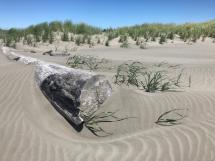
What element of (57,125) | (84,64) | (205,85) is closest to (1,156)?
(57,125)

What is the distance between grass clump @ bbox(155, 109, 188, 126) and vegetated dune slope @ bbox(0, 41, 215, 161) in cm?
10

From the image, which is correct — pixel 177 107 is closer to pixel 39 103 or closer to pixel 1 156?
pixel 39 103

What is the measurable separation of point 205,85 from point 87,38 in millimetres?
12899

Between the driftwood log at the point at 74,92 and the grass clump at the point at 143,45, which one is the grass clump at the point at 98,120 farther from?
the grass clump at the point at 143,45

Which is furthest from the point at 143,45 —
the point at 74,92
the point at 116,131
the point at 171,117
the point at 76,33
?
the point at 116,131

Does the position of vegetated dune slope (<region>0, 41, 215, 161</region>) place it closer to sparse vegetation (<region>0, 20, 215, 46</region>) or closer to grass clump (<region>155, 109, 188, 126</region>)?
grass clump (<region>155, 109, 188, 126</region>)

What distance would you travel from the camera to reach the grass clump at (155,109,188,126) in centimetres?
592

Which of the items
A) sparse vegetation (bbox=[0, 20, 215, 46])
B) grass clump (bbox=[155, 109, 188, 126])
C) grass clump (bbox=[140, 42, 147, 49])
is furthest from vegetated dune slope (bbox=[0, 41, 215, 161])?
sparse vegetation (bbox=[0, 20, 215, 46])

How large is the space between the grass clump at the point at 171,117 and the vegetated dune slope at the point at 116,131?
95 mm

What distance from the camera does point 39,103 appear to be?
643 centimetres

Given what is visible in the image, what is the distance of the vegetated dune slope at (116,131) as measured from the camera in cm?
491

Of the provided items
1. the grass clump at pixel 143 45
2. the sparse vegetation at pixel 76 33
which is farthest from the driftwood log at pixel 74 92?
the sparse vegetation at pixel 76 33

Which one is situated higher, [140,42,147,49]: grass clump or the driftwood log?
the driftwood log

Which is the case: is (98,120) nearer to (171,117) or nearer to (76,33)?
(171,117)
